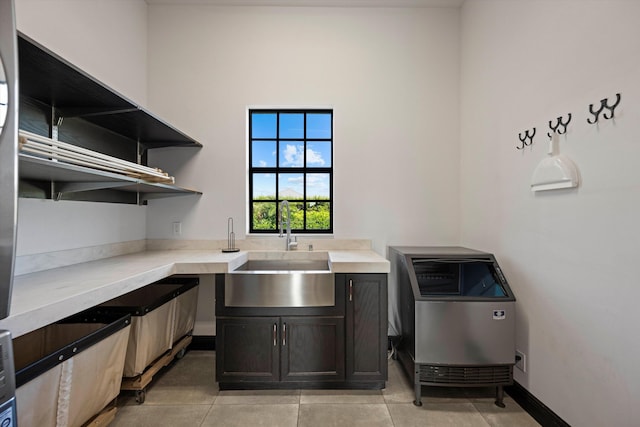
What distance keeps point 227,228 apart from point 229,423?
1.49 m

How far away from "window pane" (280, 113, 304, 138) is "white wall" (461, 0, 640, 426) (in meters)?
1.59

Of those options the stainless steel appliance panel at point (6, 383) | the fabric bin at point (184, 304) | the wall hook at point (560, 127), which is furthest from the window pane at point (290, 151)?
the stainless steel appliance panel at point (6, 383)

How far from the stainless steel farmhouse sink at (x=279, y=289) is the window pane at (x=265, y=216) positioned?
87 centimetres

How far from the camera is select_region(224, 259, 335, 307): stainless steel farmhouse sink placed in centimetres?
194

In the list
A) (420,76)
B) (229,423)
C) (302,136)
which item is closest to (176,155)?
(302,136)

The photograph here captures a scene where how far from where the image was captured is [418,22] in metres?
2.65

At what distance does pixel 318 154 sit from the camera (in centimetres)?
281

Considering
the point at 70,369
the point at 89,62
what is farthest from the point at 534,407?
the point at 89,62

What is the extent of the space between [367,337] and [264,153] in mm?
1875

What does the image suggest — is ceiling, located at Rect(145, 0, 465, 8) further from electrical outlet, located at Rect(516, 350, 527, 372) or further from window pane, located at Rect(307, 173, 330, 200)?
electrical outlet, located at Rect(516, 350, 527, 372)

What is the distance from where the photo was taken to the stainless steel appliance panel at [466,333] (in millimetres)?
1801

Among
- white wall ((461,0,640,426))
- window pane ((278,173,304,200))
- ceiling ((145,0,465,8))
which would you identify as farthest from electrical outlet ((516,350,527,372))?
ceiling ((145,0,465,8))

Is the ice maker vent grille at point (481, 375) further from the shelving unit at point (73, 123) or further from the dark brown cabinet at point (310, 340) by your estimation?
the shelving unit at point (73, 123)

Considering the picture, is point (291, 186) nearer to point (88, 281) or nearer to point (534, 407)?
point (88, 281)
